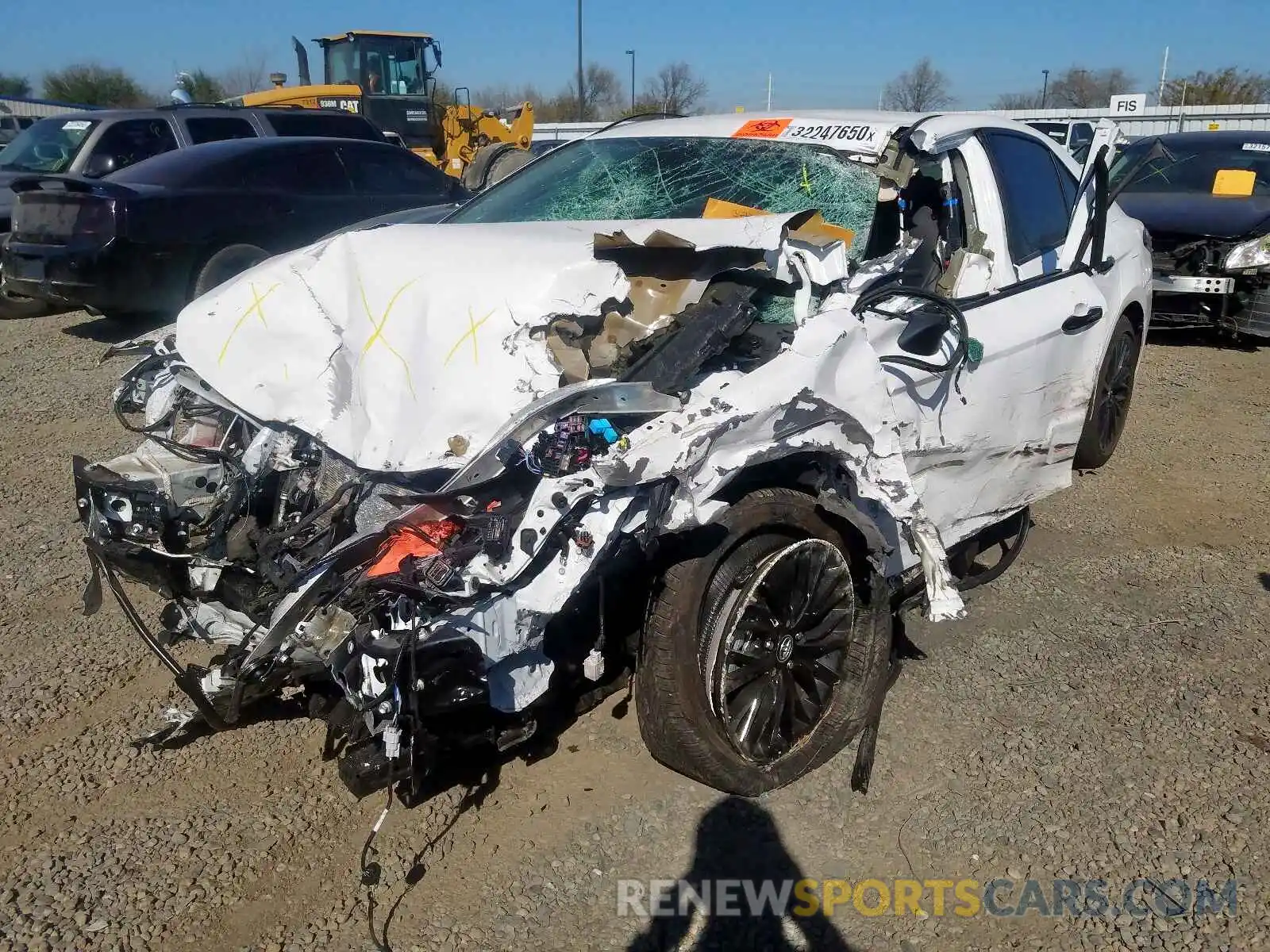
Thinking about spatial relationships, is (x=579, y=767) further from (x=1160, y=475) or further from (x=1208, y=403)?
(x=1208, y=403)

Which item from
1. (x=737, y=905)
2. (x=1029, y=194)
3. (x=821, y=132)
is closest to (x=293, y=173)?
(x=821, y=132)

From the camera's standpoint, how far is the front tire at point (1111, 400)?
497 cm

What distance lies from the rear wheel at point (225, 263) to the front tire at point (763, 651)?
21.4ft

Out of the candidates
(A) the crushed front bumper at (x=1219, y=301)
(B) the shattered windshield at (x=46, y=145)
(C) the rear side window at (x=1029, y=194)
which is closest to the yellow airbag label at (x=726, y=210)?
(C) the rear side window at (x=1029, y=194)

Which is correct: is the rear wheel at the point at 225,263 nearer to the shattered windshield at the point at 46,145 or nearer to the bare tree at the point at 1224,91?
the shattered windshield at the point at 46,145

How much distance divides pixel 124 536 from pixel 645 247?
1.67 meters

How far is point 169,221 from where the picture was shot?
25.7ft

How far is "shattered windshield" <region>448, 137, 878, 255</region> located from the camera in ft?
11.6

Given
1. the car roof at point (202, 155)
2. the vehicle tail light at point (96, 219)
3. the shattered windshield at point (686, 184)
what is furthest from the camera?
the car roof at point (202, 155)

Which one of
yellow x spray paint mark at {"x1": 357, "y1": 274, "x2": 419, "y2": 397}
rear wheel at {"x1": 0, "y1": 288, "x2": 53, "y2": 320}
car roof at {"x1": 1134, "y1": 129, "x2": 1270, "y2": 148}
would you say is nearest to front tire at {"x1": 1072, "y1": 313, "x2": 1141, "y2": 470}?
yellow x spray paint mark at {"x1": 357, "y1": 274, "x2": 419, "y2": 397}

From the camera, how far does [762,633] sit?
2.75 metres

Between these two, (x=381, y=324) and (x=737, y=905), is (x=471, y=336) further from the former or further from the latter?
(x=737, y=905)

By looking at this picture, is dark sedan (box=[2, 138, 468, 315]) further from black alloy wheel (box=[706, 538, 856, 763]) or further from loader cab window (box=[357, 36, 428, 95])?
loader cab window (box=[357, 36, 428, 95])

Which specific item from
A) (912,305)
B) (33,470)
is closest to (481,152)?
(33,470)
